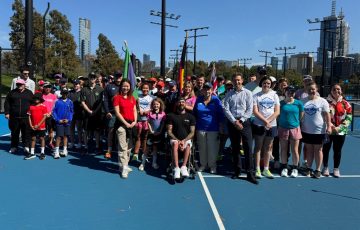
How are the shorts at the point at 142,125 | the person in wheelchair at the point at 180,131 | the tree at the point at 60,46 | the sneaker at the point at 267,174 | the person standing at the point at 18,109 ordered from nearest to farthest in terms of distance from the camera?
the person in wheelchair at the point at 180,131, the sneaker at the point at 267,174, the shorts at the point at 142,125, the person standing at the point at 18,109, the tree at the point at 60,46

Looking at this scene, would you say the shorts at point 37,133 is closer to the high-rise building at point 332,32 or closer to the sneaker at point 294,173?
the sneaker at point 294,173

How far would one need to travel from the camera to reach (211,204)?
17.5 feet

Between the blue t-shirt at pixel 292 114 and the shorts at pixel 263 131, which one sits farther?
the blue t-shirt at pixel 292 114

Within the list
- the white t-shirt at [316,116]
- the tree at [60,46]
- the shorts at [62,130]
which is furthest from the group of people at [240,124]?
the tree at [60,46]

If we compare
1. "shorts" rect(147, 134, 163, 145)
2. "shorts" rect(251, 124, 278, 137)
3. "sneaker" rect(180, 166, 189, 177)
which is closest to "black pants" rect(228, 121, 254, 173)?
"shorts" rect(251, 124, 278, 137)

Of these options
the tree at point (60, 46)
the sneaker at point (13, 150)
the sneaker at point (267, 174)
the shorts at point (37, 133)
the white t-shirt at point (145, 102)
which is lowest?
the sneaker at point (267, 174)

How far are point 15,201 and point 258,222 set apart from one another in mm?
3557

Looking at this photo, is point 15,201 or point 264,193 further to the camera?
point 264,193

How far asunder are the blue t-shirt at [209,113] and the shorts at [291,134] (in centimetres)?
127

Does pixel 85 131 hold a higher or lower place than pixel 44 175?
higher

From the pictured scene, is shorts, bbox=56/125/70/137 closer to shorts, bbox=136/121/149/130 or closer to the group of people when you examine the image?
the group of people

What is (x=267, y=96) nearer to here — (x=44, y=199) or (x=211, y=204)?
(x=211, y=204)

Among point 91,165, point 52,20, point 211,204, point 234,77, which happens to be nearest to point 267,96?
point 234,77

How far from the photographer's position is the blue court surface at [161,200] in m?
4.67
